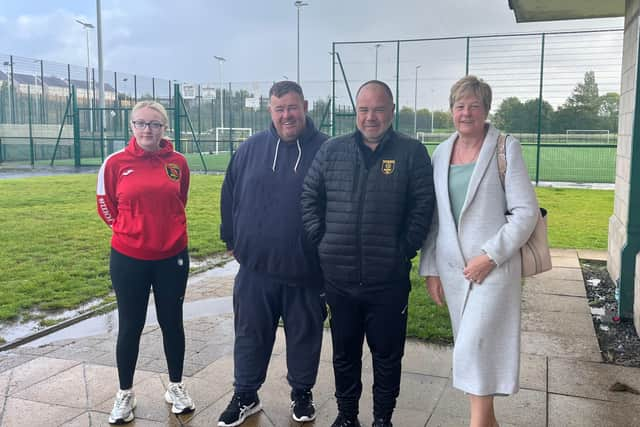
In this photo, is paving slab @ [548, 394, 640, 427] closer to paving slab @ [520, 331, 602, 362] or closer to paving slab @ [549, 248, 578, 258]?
paving slab @ [520, 331, 602, 362]

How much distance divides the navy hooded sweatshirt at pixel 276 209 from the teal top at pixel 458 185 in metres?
0.85

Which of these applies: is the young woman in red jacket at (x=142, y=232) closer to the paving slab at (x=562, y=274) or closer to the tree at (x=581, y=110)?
the paving slab at (x=562, y=274)

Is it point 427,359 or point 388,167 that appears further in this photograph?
point 427,359

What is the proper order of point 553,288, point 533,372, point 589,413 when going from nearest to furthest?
point 589,413, point 533,372, point 553,288

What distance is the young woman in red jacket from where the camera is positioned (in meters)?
3.50

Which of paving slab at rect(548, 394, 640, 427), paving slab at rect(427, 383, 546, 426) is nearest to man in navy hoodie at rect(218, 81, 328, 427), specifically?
paving slab at rect(427, 383, 546, 426)

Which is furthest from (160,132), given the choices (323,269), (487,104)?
(487,104)

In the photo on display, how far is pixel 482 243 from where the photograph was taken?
289 cm

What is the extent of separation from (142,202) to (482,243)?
1.90 m

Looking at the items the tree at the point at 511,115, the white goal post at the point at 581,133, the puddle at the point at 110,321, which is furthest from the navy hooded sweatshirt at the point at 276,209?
the white goal post at the point at 581,133

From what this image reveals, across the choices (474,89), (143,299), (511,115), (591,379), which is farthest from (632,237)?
(511,115)

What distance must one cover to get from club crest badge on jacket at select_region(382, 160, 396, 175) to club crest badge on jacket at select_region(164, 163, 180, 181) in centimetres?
131

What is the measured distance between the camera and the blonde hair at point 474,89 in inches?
115

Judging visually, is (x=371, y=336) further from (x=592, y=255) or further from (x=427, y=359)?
(x=592, y=255)
